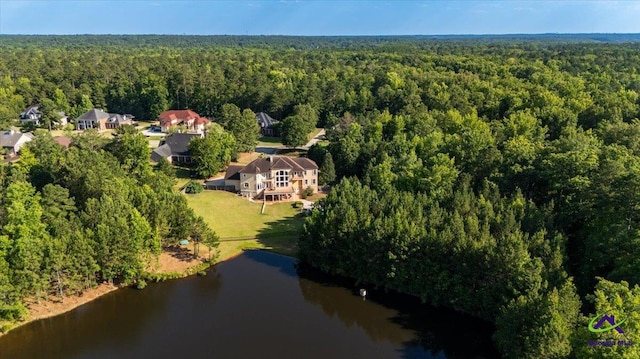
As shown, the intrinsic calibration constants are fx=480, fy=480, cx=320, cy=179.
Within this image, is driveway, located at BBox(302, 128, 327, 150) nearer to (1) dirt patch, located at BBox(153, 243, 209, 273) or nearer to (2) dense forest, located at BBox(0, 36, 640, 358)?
(2) dense forest, located at BBox(0, 36, 640, 358)

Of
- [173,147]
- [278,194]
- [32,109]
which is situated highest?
[32,109]

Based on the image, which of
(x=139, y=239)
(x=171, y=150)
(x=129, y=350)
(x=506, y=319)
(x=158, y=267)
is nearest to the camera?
(x=506, y=319)

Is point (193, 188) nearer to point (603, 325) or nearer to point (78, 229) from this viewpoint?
point (78, 229)

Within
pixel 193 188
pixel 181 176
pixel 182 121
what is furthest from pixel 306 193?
pixel 182 121

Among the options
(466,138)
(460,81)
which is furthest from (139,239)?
(460,81)

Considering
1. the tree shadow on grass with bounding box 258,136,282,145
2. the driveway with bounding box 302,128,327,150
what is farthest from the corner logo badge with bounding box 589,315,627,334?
the tree shadow on grass with bounding box 258,136,282,145

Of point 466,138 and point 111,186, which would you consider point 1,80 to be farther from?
point 466,138
